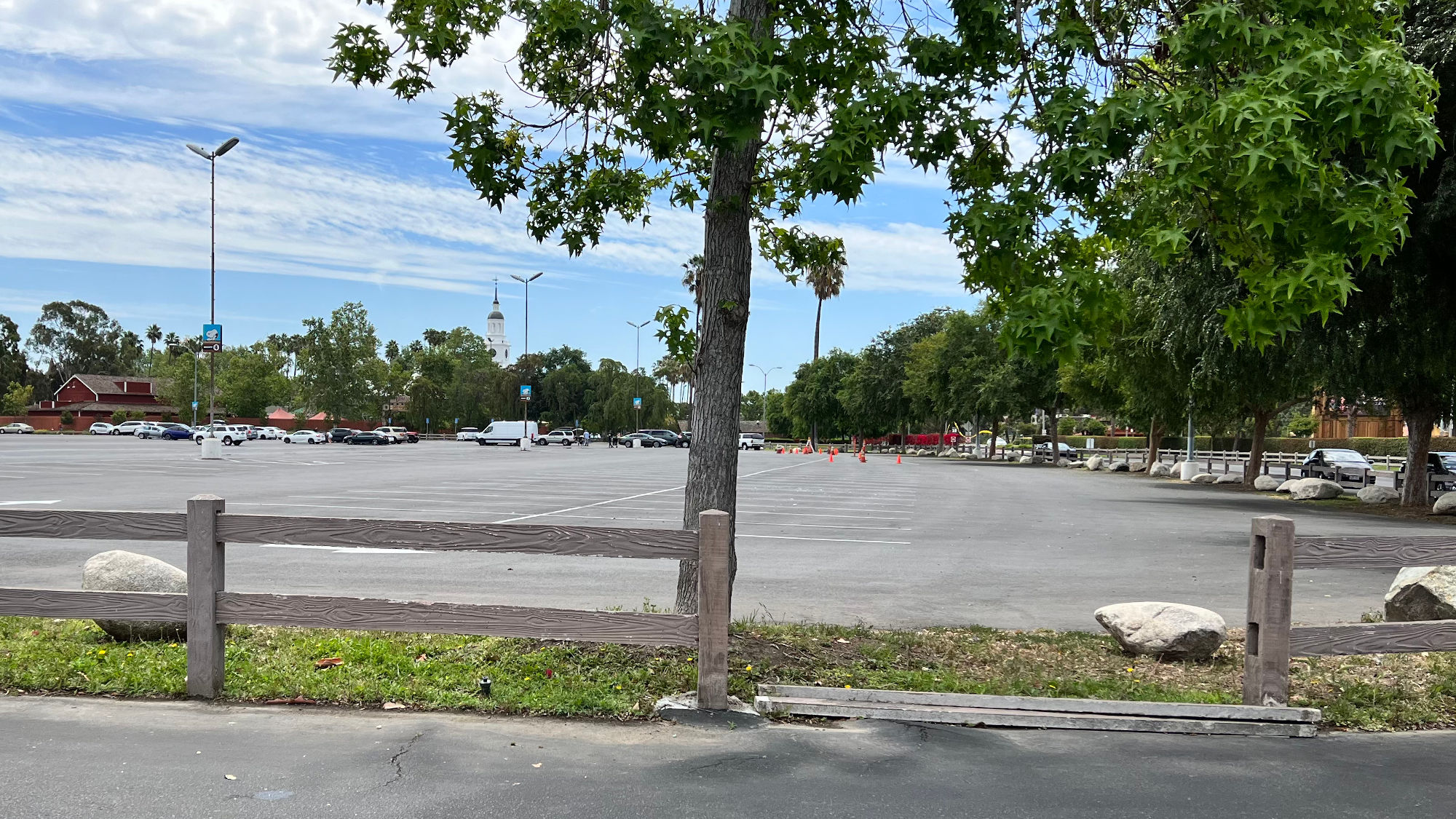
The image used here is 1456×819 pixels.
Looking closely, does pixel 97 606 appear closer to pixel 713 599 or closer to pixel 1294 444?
pixel 713 599

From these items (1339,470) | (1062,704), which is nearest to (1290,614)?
(1062,704)

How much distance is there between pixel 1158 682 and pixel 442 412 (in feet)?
382

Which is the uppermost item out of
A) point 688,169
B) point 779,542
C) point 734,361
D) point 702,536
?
point 688,169

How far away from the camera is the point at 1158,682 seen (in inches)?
265

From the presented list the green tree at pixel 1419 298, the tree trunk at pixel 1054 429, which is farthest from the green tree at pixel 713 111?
the tree trunk at pixel 1054 429

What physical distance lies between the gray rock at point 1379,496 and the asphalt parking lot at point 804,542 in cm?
155

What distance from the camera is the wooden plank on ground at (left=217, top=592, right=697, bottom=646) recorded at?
560cm

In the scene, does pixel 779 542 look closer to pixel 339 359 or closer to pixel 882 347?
pixel 882 347

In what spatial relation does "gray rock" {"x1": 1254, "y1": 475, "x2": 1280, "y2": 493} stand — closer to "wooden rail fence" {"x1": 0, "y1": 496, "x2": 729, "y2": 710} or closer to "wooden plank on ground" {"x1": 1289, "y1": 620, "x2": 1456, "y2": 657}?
"wooden plank on ground" {"x1": 1289, "y1": 620, "x2": 1456, "y2": 657}

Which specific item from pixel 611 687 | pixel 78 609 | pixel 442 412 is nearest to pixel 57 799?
pixel 78 609

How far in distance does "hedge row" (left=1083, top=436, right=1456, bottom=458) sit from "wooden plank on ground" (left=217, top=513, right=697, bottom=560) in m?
55.2

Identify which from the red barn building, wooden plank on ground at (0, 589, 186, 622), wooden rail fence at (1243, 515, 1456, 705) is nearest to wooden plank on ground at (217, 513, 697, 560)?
wooden plank on ground at (0, 589, 186, 622)

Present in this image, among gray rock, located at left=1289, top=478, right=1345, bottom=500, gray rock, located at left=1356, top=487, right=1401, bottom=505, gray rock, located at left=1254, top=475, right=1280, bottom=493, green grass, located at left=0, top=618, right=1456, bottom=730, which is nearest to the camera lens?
green grass, located at left=0, top=618, right=1456, bottom=730

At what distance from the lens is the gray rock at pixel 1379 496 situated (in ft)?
86.6
